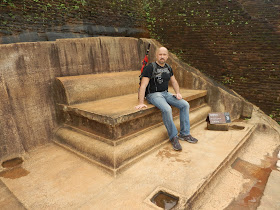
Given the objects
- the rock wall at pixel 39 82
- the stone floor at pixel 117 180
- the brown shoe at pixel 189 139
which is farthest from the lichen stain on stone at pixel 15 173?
the brown shoe at pixel 189 139

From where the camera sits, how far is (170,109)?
3.31 metres

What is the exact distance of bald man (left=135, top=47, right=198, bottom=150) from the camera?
10.9ft

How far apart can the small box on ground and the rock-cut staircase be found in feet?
1.34

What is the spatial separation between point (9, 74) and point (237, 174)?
153 inches

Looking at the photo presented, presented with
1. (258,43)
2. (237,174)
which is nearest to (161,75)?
(237,174)

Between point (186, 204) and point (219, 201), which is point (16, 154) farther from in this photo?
point (219, 201)

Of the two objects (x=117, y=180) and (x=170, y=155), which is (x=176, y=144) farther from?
(x=117, y=180)

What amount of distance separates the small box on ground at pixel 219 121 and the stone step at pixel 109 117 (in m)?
1.19

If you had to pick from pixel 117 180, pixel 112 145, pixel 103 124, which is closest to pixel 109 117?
pixel 103 124

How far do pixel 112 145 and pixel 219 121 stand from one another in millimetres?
2436

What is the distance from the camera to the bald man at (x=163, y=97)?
3.33 meters

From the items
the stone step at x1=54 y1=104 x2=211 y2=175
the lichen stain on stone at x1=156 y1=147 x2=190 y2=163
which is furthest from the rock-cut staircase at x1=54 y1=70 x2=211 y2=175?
the lichen stain on stone at x1=156 y1=147 x2=190 y2=163

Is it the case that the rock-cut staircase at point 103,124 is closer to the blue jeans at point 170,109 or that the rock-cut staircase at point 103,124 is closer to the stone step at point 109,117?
the stone step at point 109,117

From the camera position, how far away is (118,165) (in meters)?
2.73
